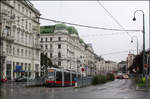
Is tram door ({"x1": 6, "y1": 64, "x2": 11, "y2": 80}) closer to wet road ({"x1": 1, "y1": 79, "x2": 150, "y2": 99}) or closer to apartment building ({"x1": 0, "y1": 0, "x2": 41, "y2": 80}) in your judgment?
apartment building ({"x1": 0, "y1": 0, "x2": 41, "y2": 80})

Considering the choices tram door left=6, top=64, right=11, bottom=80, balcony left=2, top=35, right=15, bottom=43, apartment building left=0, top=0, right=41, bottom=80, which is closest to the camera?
balcony left=2, top=35, right=15, bottom=43

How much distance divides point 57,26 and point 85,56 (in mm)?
38560

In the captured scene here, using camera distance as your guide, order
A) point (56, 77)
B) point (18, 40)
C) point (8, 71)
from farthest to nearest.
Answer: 1. point (18, 40)
2. point (8, 71)
3. point (56, 77)

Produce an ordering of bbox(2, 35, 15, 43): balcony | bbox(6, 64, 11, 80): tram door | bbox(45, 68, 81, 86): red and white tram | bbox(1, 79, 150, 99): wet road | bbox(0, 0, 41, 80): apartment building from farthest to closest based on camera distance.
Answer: bbox(6, 64, 11, 80): tram door
bbox(0, 0, 41, 80): apartment building
bbox(2, 35, 15, 43): balcony
bbox(45, 68, 81, 86): red and white tram
bbox(1, 79, 150, 99): wet road

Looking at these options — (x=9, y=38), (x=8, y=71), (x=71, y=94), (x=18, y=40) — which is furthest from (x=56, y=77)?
(x=18, y=40)

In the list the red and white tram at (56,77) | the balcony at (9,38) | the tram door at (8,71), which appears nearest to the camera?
the red and white tram at (56,77)

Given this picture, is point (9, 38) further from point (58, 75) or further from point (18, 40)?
point (58, 75)

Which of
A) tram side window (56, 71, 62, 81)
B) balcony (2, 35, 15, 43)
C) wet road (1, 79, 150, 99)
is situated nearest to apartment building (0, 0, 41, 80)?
balcony (2, 35, 15, 43)

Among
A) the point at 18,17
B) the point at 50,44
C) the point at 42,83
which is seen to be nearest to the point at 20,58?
the point at 18,17

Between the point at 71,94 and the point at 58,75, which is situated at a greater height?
the point at 58,75

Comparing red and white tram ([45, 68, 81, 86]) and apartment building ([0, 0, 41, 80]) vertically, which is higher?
apartment building ([0, 0, 41, 80])

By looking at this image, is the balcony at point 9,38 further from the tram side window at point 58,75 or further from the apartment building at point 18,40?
the tram side window at point 58,75

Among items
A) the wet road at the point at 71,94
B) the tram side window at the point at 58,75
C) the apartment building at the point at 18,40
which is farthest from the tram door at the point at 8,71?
the wet road at the point at 71,94

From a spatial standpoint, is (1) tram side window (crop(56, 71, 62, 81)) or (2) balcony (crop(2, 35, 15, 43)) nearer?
(1) tram side window (crop(56, 71, 62, 81))
